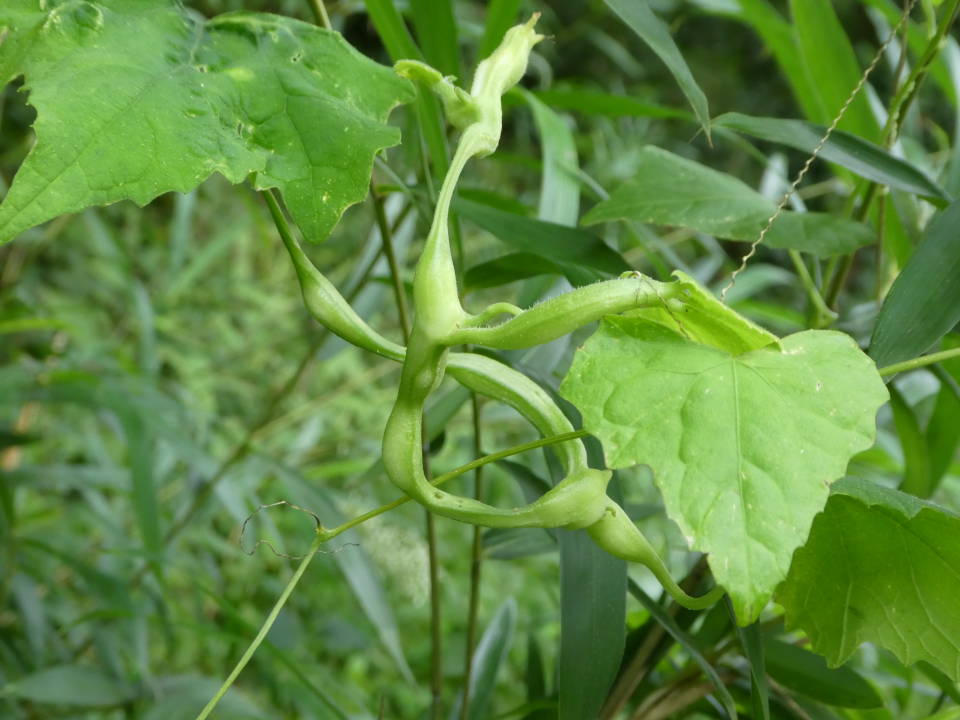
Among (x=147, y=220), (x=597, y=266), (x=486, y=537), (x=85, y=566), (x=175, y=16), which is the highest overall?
(x=175, y=16)

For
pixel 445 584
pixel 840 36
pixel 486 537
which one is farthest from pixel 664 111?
pixel 445 584

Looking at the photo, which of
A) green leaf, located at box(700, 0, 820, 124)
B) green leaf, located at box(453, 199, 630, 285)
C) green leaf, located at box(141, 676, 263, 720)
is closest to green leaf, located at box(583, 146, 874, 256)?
green leaf, located at box(453, 199, 630, 285)

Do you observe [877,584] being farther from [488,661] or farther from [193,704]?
[193,704]

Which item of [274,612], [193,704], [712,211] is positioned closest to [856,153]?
[712,211]

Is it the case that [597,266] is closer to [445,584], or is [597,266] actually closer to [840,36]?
[840,36]

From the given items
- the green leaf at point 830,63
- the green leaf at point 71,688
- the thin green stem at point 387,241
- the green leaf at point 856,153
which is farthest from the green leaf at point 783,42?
the green leaf at point 71,688

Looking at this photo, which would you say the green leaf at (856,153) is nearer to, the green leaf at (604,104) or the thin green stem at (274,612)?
the green leaf at (604,104)
